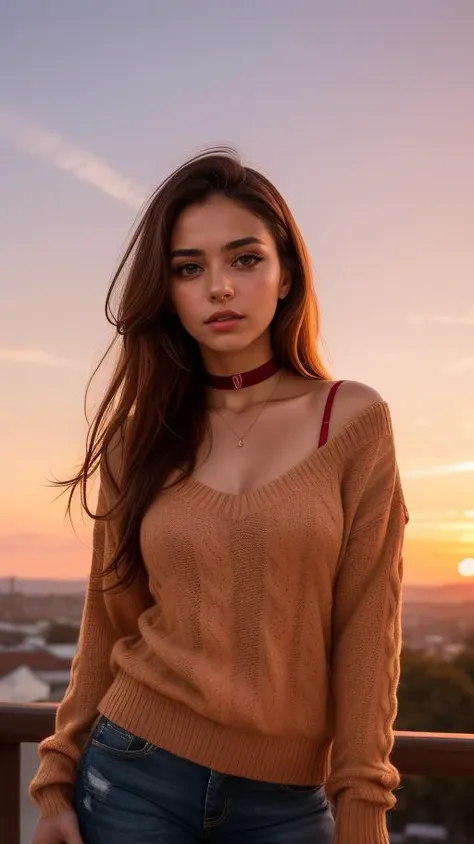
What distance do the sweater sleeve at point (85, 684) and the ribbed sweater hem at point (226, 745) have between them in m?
0.20

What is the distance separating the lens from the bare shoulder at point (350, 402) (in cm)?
212

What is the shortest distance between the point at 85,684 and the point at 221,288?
89 cm

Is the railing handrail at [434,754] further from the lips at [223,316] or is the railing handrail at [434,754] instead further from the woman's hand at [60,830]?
the lips at [223,316]

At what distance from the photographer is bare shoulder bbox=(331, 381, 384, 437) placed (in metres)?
2.12

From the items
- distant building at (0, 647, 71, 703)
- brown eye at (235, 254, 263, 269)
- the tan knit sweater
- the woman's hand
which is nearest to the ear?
brown eye at (235, 254, 263, 269)

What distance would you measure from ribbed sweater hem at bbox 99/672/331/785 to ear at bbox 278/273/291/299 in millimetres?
854

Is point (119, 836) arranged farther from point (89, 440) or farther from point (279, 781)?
point (89, 440)

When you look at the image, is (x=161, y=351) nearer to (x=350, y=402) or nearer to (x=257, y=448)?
(x=257, y=448)

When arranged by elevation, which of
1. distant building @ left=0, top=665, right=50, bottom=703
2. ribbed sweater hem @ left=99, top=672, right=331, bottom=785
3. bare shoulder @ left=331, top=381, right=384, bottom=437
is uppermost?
bare shoulder @ left=331, top=381, right=384, bottom=437

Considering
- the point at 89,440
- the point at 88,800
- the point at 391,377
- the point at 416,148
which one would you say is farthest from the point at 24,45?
the point at 391,377

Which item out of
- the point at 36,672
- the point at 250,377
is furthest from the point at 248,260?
the point at 36,672

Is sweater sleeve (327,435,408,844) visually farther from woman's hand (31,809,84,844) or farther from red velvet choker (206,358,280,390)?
woman's hand (31,809,84,844)

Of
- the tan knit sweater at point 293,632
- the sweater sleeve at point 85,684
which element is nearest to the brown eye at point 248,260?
the tan knit sweater at point 293,632

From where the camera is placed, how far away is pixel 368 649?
79.0 inches
